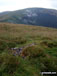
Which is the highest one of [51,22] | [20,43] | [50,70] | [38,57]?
[51,22]

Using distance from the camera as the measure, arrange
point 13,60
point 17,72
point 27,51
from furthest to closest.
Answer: point 27,51 < point 13,60 < point 17,72

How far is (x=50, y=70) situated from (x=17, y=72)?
224cm

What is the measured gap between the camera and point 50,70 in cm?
935

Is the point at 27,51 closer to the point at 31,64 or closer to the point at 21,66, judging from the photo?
the point at 31,64

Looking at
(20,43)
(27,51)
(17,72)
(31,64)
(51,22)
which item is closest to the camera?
(17,72)

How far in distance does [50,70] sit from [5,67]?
2.84m

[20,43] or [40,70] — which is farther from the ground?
[20,43]

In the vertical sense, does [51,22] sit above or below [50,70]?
above

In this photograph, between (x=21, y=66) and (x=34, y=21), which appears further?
(x=34, y=21)

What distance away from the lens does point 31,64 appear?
9.84 m

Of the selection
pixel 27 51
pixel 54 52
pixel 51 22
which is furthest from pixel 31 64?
pixel 51 22

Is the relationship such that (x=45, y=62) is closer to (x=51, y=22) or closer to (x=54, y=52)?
(x=54, y=52)

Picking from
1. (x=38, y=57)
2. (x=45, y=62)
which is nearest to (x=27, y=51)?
(x=38, y=57)

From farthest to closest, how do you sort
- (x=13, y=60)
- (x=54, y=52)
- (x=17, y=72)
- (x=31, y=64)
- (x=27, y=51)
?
(x=54, y=52) < (x=27, y=51) < (x=31, y=64) < (x=13, y=60) < (x=17, y=72)
